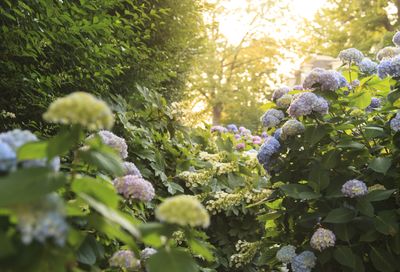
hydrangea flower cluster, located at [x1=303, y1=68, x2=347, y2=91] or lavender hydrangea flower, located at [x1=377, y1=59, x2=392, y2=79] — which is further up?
lavender hydrangea flower, located at [x1=377, y1=59, x2=392, y2=79]

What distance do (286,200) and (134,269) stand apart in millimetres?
1222

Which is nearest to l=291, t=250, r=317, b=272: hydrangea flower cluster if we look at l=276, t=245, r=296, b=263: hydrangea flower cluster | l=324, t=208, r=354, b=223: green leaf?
l=276, t=245, r=296, b=263: hydrangea flower cluster

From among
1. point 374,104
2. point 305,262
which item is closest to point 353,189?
point 305,262

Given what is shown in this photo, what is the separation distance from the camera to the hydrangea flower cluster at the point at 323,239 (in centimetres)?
196

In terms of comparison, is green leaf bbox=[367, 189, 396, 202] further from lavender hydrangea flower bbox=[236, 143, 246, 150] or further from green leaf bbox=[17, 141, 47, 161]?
lavender hydrangea flower bbox=[236, 143, 246, 150]

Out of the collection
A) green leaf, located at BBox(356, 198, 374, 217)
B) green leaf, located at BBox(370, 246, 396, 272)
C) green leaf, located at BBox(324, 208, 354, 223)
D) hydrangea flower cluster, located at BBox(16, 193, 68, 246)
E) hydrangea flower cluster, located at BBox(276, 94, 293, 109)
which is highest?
hydrangea flower cluster, located at BBox(16, 193, 68, 246)

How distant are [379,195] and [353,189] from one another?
0.12 metres

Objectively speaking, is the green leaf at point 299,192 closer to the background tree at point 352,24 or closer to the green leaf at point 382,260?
the green leaf at point 382,260

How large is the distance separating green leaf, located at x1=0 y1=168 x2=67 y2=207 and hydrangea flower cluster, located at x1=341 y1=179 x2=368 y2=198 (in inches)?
58.5

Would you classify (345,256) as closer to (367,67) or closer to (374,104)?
(374,104)

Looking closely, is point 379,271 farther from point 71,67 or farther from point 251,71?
point 251,71

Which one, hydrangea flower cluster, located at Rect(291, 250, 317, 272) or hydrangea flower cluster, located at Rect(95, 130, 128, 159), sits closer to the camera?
hydrangea flower cluster, located at Rect(95, 130, 128, 159)

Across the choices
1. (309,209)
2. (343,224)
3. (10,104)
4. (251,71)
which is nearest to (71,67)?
(10,104)

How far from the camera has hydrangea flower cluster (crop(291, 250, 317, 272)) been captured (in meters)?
2.08
